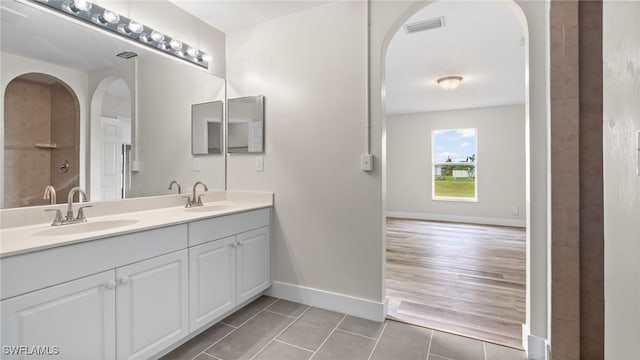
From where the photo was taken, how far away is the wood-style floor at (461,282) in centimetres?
204

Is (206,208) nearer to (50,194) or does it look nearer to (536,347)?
(50,194)

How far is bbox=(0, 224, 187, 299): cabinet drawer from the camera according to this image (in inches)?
40.7

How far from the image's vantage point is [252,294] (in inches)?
87.0

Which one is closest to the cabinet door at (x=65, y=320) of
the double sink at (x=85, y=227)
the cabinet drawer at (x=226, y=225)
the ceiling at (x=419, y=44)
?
the double sink at (x=85, y=227)

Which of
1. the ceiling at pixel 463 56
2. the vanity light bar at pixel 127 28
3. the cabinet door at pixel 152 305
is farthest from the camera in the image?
the ceiling at pixel 463 56

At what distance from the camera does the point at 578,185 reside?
1440mm

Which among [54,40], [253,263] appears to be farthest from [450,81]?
[54,40]

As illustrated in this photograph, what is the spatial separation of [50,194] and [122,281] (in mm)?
740

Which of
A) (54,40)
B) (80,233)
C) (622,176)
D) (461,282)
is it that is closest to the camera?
(622,176)

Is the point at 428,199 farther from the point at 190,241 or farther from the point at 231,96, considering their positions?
the point at 190,241

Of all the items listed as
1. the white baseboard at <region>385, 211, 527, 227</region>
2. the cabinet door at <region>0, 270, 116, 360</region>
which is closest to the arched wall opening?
the cabinet door at <region>0, 270, 116, 360</region>

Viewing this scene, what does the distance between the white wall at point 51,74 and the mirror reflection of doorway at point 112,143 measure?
0.18ft

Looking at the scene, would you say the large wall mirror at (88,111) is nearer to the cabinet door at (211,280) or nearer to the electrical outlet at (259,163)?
the electrical outlet at (259,163)

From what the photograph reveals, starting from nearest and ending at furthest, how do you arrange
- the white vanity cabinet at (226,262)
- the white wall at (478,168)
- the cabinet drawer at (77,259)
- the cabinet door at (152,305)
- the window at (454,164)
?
the cabinet drawer at (77,259) < the cabinet door at (152,305) < the white vanity cabinet at (226,262) < the white wall at (478,168) < the window at (454,164)
